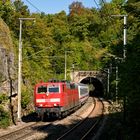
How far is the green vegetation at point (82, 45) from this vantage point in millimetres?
19938

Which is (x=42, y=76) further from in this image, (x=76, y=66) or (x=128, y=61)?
(x=128, y=61)

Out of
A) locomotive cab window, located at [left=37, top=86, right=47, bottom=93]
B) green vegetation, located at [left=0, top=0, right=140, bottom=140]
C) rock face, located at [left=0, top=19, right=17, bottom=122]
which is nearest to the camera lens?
green vegetation, located at [left=0, top=0, right=140, bottom=140]

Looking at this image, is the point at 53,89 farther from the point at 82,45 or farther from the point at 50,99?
the point at 82,45

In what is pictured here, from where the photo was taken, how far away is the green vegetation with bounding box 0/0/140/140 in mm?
19938

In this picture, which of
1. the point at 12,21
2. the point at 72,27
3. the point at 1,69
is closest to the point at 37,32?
the point at 12,21

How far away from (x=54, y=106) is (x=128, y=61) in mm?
16867

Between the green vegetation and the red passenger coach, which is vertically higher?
the green vegetation

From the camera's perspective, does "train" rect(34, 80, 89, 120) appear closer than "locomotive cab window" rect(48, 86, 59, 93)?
Yes

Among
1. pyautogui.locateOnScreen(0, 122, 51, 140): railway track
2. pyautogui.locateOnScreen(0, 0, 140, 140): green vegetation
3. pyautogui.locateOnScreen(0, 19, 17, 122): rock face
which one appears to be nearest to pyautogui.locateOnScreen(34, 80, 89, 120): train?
pyautogui.locateOnScreen(0, 19, 17, 122): rock face

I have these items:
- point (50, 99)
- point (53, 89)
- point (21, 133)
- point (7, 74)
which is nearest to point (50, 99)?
point (50, 99)

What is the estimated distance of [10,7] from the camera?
6266cm

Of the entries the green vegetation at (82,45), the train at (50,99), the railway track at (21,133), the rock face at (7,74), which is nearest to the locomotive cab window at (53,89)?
the train at (50,99)

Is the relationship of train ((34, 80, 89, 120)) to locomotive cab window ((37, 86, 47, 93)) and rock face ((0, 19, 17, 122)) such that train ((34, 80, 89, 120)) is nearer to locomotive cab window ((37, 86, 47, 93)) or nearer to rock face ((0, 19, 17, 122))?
locomotive cab window ((37, 86, 47, 93))

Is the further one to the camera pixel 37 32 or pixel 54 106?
pixel 37 32
